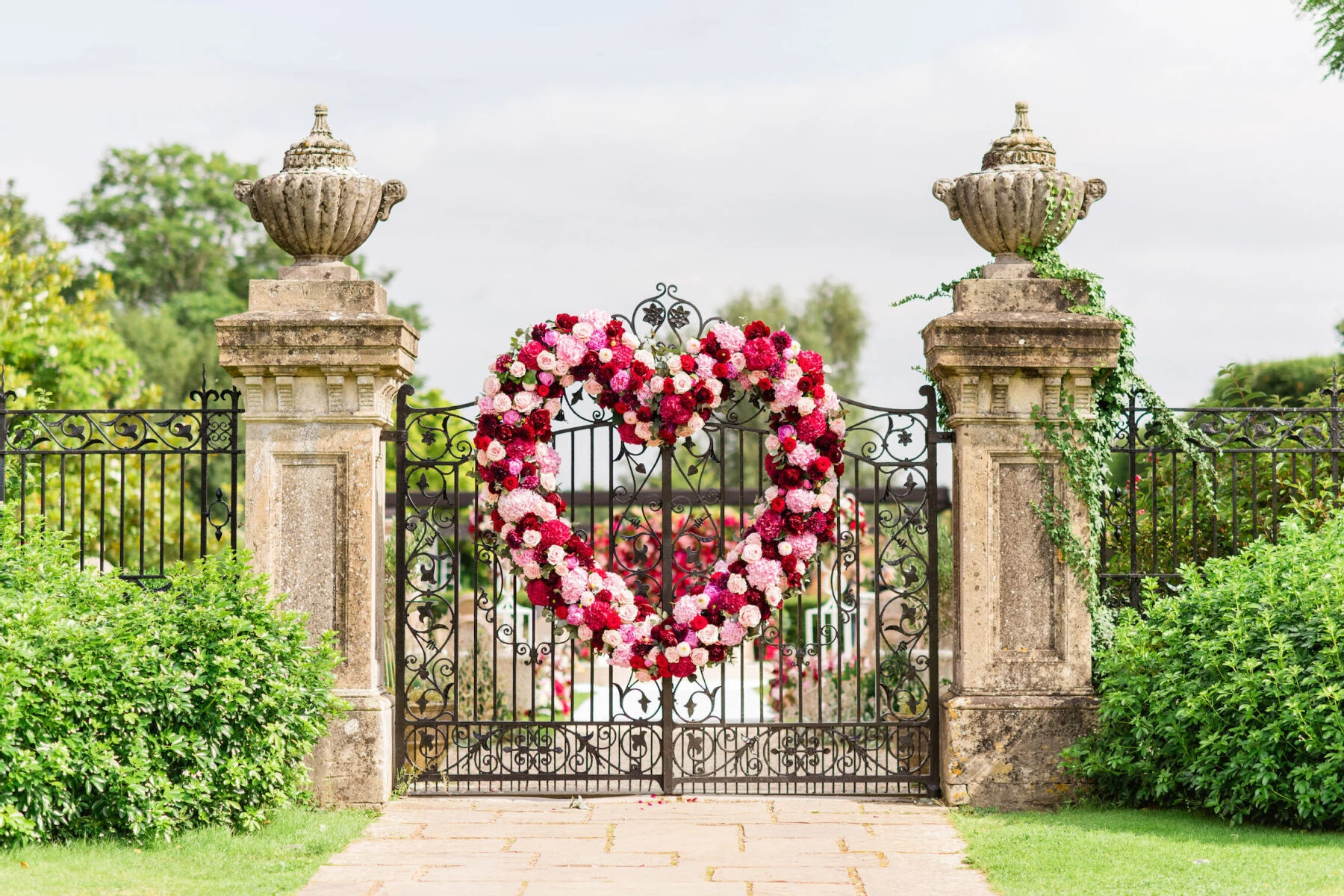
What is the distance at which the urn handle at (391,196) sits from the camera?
23.9 feet

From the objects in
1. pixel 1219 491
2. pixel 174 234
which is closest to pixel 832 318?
pixel 174 234

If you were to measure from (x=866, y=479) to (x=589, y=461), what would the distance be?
13.2 m

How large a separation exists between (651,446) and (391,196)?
1976mm

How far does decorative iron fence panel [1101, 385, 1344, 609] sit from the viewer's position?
23.9ft

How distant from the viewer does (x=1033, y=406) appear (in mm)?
7086

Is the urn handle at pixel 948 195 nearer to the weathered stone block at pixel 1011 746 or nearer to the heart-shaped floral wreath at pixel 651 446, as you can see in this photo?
the heart-shaped floral wreath at pixel 651 446

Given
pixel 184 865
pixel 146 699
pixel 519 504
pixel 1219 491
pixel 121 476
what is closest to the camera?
pixel 184 865

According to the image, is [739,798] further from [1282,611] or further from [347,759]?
[1282,611]

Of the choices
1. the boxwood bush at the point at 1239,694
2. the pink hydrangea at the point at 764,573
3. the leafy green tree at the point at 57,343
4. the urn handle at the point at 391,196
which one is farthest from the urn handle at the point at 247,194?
the leafy green tree at the point at 57,343

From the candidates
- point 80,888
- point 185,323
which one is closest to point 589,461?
point 80,888

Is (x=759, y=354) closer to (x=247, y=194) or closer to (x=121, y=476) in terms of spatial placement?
(x=247, y=194)

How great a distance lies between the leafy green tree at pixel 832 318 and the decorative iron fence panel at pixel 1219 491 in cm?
1862

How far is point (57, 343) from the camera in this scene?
1499cm

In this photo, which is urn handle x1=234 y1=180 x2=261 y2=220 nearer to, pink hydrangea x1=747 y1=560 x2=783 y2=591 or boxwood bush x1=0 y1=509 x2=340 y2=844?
boxwood bush x1=0 y1=509 x2=340 y2=844
